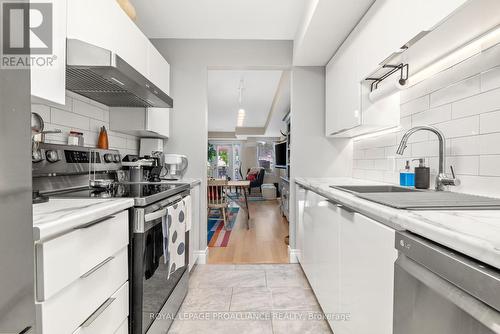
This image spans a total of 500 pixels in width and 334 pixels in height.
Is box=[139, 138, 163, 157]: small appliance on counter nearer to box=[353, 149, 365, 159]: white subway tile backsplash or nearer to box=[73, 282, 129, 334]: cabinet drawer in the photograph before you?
box=[73, 282, 129, 334]: cabinet drawer

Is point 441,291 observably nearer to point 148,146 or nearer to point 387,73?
point 387,73

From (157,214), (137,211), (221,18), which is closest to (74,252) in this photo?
(137,211)

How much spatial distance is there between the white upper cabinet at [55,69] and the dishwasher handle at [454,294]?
139 cm

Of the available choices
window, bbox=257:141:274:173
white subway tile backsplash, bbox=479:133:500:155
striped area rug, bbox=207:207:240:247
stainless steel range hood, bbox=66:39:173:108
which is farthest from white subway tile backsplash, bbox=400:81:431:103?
window, bbox=257:141:274:173

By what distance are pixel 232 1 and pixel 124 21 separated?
0.87 metres

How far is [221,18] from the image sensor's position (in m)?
2.35

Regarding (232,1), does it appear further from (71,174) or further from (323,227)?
(323,227)

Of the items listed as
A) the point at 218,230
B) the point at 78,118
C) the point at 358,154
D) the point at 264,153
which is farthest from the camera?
the point at 264,153

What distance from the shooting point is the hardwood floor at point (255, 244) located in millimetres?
2814

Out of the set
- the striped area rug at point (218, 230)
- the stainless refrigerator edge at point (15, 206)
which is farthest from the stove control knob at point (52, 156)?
the striped area rug at point (218, 230)

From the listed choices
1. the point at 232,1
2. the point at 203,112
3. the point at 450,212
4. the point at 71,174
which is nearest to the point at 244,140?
the point at 203,112

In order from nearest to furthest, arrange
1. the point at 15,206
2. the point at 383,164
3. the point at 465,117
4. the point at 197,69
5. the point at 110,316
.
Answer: the point at 15,206 < the point at 110,316 < the point at 465,117 < the point at 383,164 < the point at 197,69

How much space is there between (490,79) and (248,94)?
4133 mm

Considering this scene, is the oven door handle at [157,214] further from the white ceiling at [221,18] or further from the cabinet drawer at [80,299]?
the white ceiling at [221,18]
